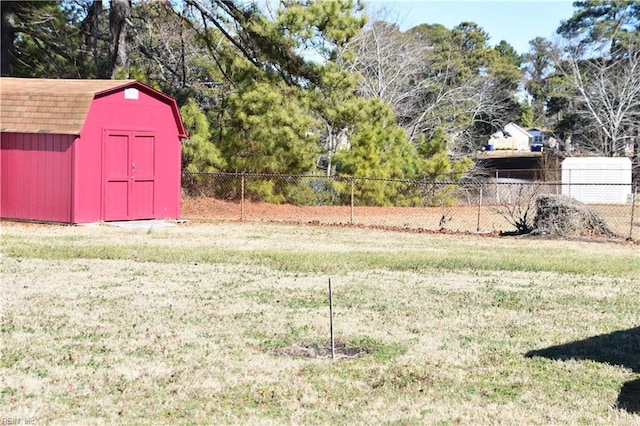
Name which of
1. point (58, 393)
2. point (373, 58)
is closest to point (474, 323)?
point (58, 393)

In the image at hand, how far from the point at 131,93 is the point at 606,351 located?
1427 centimetres

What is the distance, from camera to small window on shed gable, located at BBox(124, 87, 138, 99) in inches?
775

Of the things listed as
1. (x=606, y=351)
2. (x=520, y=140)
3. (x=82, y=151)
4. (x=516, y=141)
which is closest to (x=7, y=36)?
(x=82, y=151)

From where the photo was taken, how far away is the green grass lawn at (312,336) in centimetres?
639

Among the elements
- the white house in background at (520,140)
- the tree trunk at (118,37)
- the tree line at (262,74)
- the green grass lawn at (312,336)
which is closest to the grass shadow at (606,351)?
the green grass lawn at (312,336)

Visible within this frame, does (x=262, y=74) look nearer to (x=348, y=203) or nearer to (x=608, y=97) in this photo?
(x=348, y=203)

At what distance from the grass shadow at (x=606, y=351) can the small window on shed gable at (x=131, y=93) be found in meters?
13.7

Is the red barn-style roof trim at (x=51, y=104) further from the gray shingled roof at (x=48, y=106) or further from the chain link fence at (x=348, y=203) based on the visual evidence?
the chain link fence at (x=348, y=203)

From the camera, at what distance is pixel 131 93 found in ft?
65.1

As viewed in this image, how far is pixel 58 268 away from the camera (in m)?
12.8

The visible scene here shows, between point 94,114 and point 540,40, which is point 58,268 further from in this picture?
point 540,40

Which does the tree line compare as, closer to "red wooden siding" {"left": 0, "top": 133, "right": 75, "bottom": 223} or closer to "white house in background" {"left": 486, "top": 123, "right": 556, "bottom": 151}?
"red wooden siding" {"left": 0, "top": 133, "right": 75, "bottom": 223}

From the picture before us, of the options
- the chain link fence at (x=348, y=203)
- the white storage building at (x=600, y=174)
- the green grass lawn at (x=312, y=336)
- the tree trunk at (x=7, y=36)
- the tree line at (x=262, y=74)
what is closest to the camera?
the green grass lawn at (x=312, y=336)

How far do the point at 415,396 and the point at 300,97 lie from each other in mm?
19022
